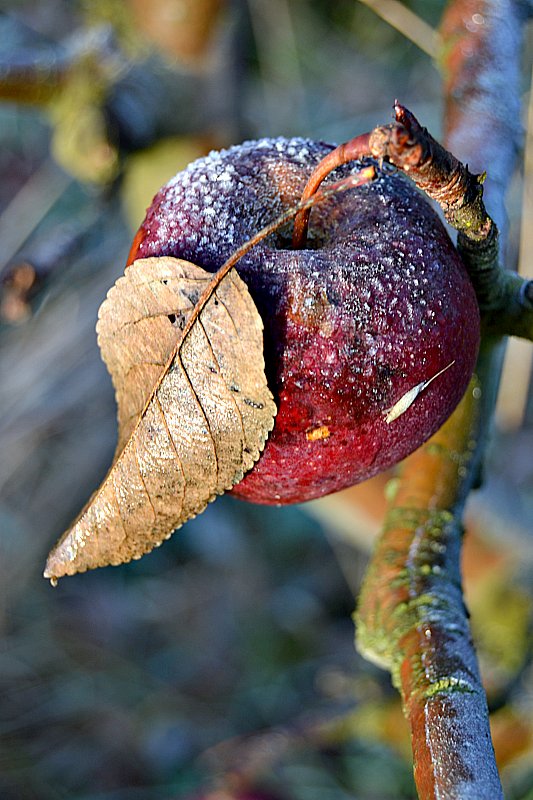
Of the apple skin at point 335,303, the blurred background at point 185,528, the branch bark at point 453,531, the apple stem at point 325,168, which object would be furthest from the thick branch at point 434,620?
the blurred background at point 185,528

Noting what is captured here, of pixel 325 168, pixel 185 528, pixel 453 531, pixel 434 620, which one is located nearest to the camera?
pixel 325 168

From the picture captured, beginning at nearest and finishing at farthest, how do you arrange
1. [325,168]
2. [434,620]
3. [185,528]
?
1. [325,168]
2. [434,620]
3. [185,528]

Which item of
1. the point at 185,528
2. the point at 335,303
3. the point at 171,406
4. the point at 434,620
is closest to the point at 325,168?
the point at 335,303

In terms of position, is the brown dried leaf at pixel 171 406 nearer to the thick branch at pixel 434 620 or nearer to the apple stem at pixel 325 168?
the apple stem at pixel 325 168

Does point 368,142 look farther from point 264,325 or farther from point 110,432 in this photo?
point 110,432

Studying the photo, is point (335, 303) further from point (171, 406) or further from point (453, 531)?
point (453, 531)

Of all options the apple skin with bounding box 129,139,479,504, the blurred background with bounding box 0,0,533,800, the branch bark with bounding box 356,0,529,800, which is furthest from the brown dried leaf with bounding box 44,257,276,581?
the blurred background with bounding box 0,0,533,800

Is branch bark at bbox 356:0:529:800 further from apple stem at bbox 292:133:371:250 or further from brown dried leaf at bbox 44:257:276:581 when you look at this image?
brown dried leaf at bbox 44:257:276:581
